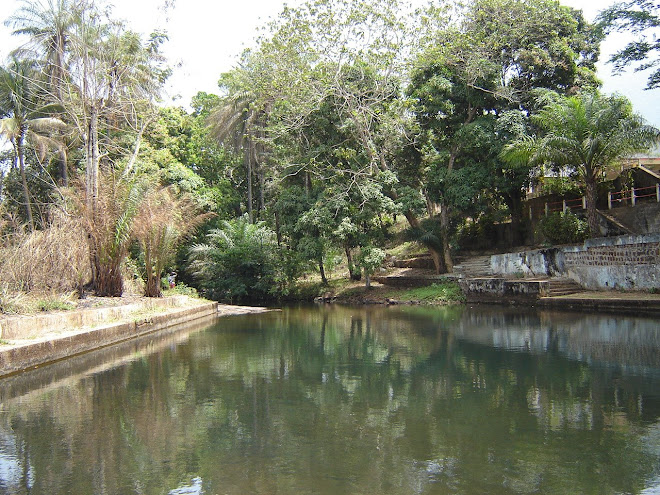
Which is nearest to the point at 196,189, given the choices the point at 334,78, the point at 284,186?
the point at 284,186

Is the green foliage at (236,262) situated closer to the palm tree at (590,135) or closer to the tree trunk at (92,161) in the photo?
the tree trunk at (92,161)

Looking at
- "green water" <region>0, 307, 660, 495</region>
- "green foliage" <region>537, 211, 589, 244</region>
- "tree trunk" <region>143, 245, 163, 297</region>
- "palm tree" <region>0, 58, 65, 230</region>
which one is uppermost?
"palm tree" <region>0, 58, 65, 230</region>

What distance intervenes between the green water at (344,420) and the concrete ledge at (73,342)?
0.29m

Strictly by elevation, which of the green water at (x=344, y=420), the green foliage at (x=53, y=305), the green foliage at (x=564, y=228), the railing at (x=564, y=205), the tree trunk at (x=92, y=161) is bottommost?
the green water at (x=344, y=420)

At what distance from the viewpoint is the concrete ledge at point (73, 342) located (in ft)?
26.9

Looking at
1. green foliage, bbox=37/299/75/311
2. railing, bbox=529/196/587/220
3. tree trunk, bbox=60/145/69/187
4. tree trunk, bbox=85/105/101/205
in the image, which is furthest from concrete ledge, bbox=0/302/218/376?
railing, bbox=529/196/587/220

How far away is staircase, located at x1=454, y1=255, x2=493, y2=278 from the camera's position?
23.3 metres

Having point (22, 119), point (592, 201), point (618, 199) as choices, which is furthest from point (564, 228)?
point (22, 119)

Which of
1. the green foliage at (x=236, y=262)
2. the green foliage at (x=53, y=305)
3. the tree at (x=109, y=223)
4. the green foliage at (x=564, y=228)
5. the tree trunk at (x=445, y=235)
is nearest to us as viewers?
the green foliage at (x=53, y=305)

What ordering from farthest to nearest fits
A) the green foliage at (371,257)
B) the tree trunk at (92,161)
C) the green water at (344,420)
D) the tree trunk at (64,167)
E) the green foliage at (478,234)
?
1. the green foliage at (478,234)
2. the green foliage at (371,257)
3. the tree trunk at (64,167)
4. the tree trunk at (92,161)
5. the green water at (344,420)

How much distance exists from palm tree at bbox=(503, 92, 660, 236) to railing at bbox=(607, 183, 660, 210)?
1.42 m

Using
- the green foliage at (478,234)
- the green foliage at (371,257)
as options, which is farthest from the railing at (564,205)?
the green foliage at (371,257)

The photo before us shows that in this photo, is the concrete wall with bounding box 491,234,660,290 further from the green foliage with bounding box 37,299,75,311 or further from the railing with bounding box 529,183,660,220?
the green foliage with bounding box 37,299,75,311

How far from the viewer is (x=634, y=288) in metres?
16.8
